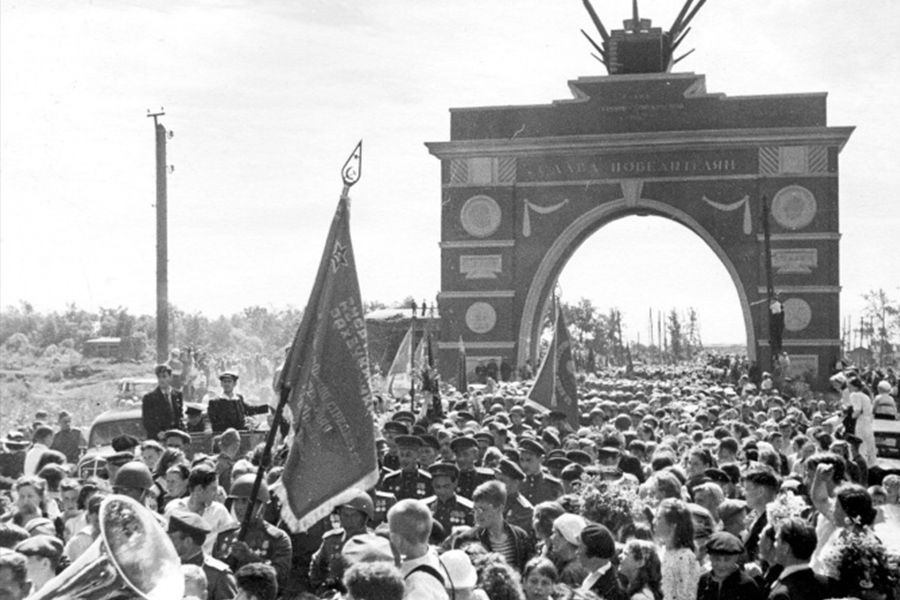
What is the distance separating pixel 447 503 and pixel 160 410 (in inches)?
207

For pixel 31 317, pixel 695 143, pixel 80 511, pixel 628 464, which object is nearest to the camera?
pixel 80 511

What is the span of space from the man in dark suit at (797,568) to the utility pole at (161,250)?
65.1ft

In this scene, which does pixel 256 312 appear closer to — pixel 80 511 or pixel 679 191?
pixel 679 191

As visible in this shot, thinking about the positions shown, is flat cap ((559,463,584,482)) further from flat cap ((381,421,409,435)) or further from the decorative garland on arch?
the decorative garland on arch

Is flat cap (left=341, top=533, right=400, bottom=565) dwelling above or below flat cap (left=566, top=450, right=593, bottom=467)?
above

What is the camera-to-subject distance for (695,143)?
42.1 metres

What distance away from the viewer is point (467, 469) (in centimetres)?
1082

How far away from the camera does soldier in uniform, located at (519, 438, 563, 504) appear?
10891 millimetres

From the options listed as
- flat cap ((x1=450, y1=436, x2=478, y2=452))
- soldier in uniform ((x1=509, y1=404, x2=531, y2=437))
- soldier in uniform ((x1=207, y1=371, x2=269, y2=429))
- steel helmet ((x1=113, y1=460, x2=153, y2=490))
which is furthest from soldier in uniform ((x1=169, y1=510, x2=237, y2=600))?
soldier in uniform ((x1=509, y1=404, x2=531, y2=437))

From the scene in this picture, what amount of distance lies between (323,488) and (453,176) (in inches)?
1409

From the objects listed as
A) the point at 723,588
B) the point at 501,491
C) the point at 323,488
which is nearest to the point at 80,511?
the point at 323,488

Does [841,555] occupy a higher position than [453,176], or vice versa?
[453,176]

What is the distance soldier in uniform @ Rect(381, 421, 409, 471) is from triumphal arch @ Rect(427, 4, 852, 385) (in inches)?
1099

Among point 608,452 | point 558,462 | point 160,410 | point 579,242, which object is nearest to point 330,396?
point 608,452
